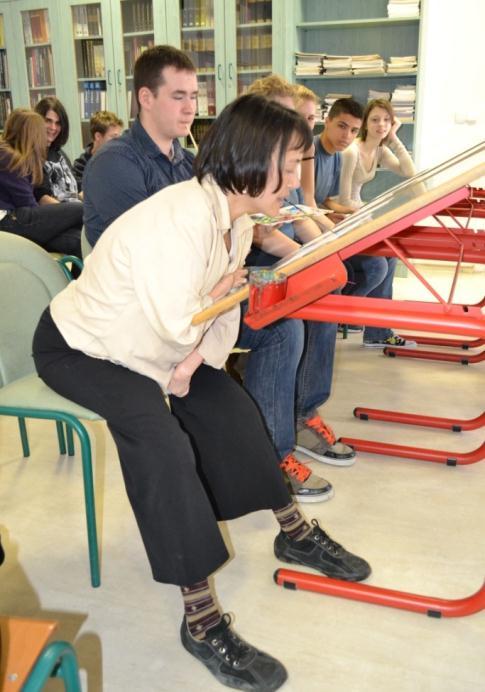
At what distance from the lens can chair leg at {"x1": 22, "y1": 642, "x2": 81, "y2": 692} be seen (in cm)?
69

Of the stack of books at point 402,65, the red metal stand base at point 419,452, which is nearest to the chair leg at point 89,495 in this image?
the red metal stand base at point 419,452

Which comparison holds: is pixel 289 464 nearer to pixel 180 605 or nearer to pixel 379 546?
pixel 379 546

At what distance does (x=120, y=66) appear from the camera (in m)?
5.11

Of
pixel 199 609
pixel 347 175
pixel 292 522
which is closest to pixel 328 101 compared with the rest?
pixel 347 175

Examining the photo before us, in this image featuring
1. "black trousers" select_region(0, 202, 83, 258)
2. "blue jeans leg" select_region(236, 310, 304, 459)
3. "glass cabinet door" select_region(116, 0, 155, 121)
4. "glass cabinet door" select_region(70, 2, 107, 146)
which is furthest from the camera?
"glass cabinet door" select_region(70, 2, 107, 146)

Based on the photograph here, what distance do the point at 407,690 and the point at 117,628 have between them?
24.0 inches

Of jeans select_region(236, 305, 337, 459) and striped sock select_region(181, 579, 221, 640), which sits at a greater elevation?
jeans select_region(236, 305, 337, 459)

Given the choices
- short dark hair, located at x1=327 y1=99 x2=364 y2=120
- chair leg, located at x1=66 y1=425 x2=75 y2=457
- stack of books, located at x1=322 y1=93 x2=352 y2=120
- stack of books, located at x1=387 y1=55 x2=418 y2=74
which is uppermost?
stack of books, located at x1=387 y1=55 x2=418 y2=74

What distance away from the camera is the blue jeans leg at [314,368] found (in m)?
2.21

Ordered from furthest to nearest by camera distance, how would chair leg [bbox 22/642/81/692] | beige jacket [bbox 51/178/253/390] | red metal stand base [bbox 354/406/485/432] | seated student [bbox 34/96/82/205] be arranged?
1. seated student [bbox 34/96/82/205]
2. red metal stand base [bbox 354/406/485/432]
3. beige jacket [bbox 51/178/253/390]
4. chair leg [bbox 22/642/81/692]

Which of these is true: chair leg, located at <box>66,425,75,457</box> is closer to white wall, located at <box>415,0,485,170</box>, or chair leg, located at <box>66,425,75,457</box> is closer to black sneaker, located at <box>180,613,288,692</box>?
black sneaker, located at <box>180,613,288,692</box>

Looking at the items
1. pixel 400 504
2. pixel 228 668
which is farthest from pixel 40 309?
pixel 400 504

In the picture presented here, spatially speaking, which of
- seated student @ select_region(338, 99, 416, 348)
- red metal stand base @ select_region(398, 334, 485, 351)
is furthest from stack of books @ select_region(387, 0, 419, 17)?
red metal stand base @ select_region(398, 334, 485, 351)

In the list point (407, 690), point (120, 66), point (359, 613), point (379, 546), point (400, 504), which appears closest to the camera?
point (407, 690)
